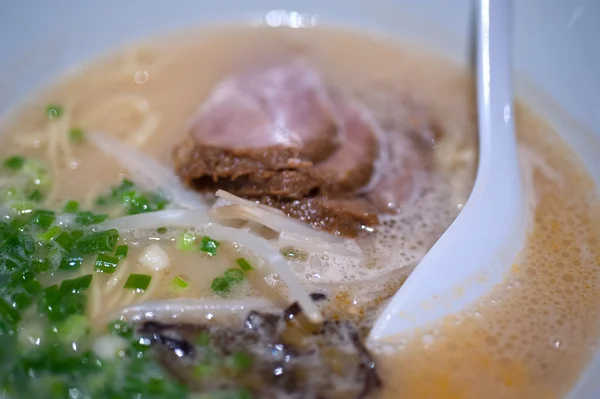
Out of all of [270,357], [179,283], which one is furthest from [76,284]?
[270,357]

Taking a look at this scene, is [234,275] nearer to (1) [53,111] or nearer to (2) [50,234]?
(2) [50,234]

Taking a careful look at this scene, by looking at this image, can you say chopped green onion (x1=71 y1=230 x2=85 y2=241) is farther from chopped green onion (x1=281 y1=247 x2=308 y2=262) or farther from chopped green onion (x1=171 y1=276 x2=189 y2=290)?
chopped green onion (x1=281 y1=247 x2=308 y2=262)

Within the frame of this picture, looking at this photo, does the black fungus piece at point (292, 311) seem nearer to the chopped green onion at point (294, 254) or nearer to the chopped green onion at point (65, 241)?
the chopped green onion at point (294, 254)

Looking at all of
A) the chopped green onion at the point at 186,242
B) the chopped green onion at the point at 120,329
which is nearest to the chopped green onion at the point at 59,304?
the chopped green onion at the point at 120,329

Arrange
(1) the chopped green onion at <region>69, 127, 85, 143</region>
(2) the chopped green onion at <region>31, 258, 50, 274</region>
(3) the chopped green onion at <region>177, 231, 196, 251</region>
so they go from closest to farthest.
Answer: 1. (2) the chopped green onion at <region>31, 258, 50, 274</region>
2. (3) the chopped green onion at <region>177, 231, 196, 251</region>
3. (1) the chopped green onion at <region>69, 127, 85, 143</region>

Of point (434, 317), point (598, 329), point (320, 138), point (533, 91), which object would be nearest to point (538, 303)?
point (598, 329)

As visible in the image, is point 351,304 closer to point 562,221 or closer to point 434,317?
point 434,317

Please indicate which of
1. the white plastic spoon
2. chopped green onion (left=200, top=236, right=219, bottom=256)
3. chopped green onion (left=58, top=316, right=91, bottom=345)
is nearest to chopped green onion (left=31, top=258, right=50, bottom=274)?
chopped green onion (left=58, top=316, right=91, bottom=345)
